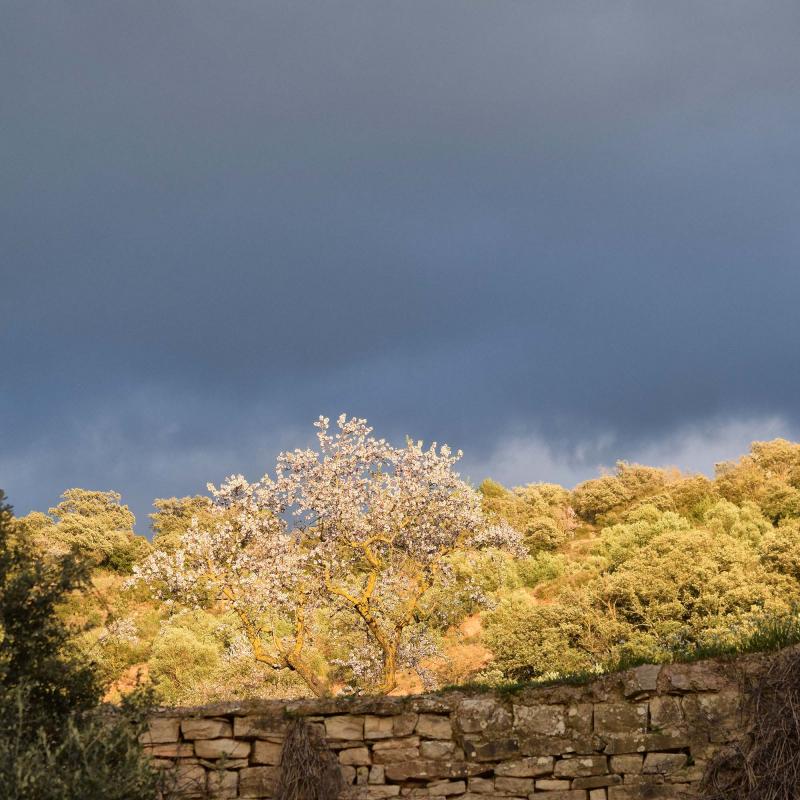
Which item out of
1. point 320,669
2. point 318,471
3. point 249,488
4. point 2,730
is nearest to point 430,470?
point 318,471

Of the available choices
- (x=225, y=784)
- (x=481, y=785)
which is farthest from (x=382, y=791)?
(x=225, y=784)

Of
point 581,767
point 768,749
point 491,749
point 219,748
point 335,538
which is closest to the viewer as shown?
point 768,749

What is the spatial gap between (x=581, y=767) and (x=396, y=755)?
1.70 metres

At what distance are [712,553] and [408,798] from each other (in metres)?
16.0

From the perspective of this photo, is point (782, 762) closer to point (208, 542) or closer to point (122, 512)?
point (208, 542)

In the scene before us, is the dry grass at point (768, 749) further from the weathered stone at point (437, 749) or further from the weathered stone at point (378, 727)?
the weathered stone at point (378, 727)

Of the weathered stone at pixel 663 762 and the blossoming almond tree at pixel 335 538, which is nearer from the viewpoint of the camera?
the weathered stone at pixel 663 762

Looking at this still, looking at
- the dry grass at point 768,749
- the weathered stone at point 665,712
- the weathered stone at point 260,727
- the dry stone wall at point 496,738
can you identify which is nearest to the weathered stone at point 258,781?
the dry stone wall at point 496,738

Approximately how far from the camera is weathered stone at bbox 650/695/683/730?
7551 millimetres

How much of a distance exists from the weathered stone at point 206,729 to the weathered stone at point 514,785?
100 inches

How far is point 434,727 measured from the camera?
25.8ft

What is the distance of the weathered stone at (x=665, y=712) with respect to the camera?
7551mm

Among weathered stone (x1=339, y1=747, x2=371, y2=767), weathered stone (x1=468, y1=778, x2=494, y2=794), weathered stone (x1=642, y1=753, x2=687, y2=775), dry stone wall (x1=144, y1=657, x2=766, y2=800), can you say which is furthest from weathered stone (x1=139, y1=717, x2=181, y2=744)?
weathered stone (x1=642, y1=753, x2=687, y2=775)

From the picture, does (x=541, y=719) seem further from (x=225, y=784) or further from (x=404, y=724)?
(x=225, y=784)
